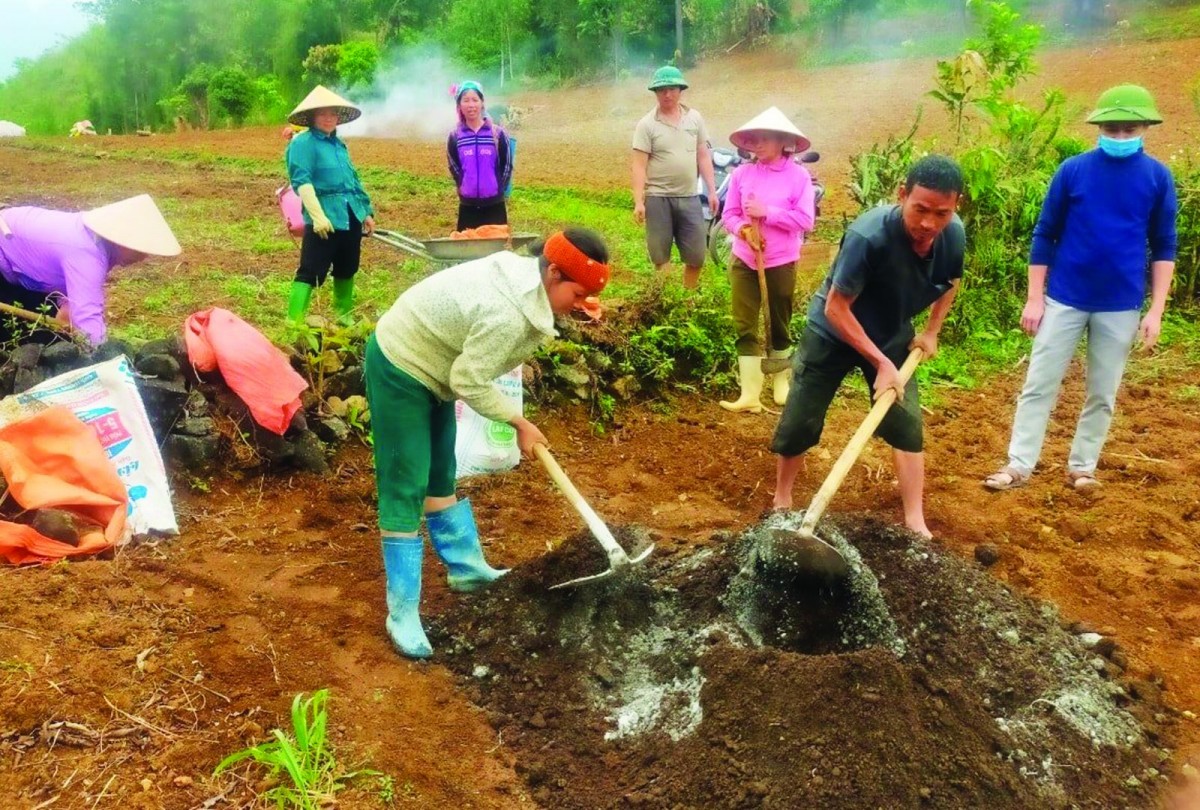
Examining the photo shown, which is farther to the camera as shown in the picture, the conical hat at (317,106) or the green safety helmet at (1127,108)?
the conical hat at (317,106)

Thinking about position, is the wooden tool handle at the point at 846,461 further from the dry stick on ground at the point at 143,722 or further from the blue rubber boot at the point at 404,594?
the dry stick on ground at the point at 143,722

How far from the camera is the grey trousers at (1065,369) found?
4422 millimetres

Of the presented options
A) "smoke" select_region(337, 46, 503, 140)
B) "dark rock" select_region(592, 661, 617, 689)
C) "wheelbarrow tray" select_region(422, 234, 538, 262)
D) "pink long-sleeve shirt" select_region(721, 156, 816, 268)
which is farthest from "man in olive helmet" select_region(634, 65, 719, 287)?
"smoke" select_region(337, 46, 503, 140)

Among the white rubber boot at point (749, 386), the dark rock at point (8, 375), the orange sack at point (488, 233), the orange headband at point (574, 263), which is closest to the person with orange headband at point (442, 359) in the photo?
the orange headband at point (574, 263)

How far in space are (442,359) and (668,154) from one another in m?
3.46

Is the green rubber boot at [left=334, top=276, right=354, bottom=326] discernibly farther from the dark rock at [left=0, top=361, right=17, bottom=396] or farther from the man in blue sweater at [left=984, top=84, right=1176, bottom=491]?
the man in blue sweater at [left=984, top=84, right=1176, bottom=491]

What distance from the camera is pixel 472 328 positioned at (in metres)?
2.97

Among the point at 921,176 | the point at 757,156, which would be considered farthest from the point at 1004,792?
the point at 757,156

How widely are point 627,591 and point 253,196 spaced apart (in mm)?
11543

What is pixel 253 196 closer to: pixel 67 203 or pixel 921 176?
pixel 67 203

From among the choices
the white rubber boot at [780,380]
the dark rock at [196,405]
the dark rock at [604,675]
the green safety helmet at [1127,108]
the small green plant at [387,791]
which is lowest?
the white rubber boot at [780,380]

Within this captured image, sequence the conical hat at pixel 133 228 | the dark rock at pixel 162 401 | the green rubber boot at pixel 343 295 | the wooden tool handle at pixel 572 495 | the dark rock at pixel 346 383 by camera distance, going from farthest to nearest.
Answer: the green rubber boot at pixel 343 295
the dark rock at pixel 346 383
the dark rock at pixel 162 401
the conical hat at pixel 133 228
the wooden tool handle at pixel 572 495

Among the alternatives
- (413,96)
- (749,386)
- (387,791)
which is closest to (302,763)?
(387,791)

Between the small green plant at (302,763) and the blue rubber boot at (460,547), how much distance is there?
97 cm
